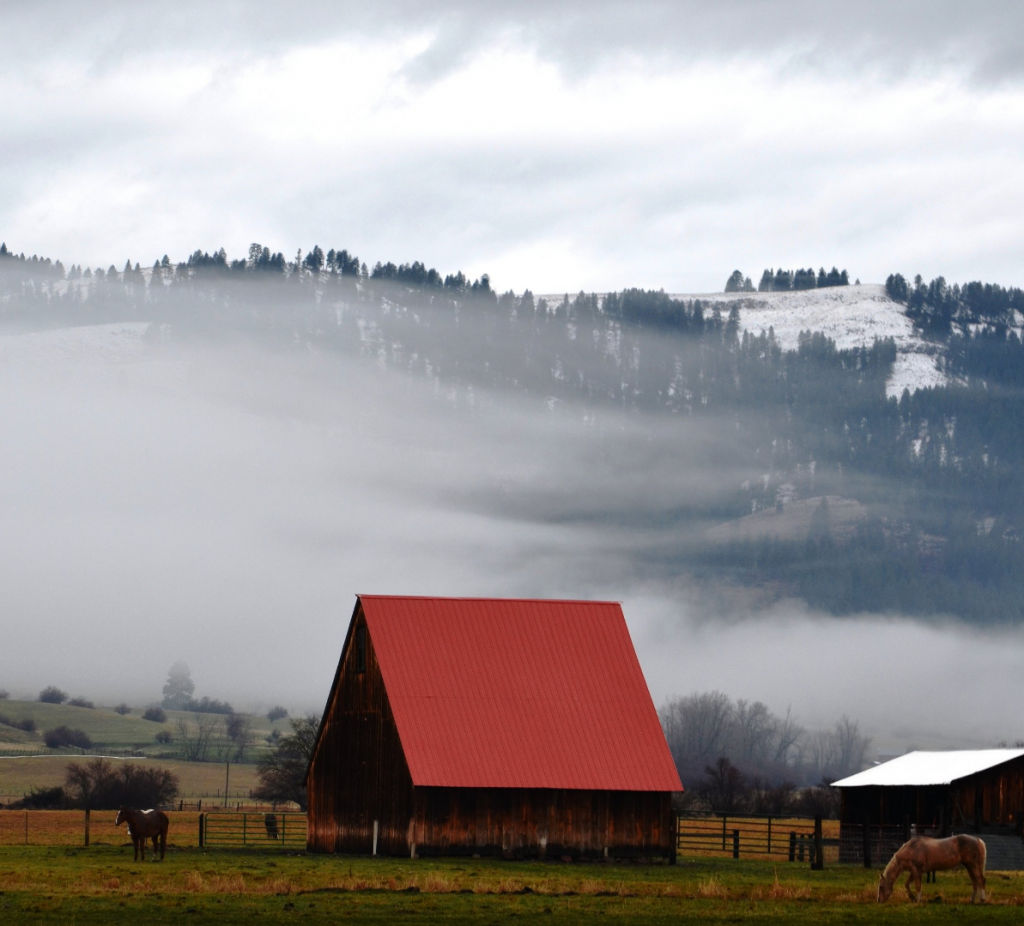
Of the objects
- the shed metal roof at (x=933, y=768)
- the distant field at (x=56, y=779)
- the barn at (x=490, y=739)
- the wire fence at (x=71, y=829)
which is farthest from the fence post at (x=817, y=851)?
the distant field at (x=56, y=779)

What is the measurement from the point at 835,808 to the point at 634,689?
1768 inches

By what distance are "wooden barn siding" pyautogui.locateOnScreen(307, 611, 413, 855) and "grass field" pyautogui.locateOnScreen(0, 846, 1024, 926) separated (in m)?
5.21

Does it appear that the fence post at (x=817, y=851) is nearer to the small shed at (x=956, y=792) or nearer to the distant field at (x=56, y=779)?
the small shed at (x=956, y=792)

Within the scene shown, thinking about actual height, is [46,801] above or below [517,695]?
below

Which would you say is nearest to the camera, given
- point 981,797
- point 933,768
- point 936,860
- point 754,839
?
point 936,860

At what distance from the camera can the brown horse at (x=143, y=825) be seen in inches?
1663

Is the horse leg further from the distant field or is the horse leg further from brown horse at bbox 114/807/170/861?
the distant field

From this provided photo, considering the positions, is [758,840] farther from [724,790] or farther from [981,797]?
[724,790]

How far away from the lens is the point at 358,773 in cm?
5119

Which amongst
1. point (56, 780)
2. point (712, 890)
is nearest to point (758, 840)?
point (712, 890)

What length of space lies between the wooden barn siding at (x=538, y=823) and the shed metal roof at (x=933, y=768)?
918cm

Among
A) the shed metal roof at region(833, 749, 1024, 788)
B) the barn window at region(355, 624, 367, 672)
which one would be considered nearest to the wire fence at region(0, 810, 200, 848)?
the barn window at region(355, 624, 367, 672)

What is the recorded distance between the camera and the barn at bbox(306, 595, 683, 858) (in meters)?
48.1

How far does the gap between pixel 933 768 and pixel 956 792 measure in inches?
112
